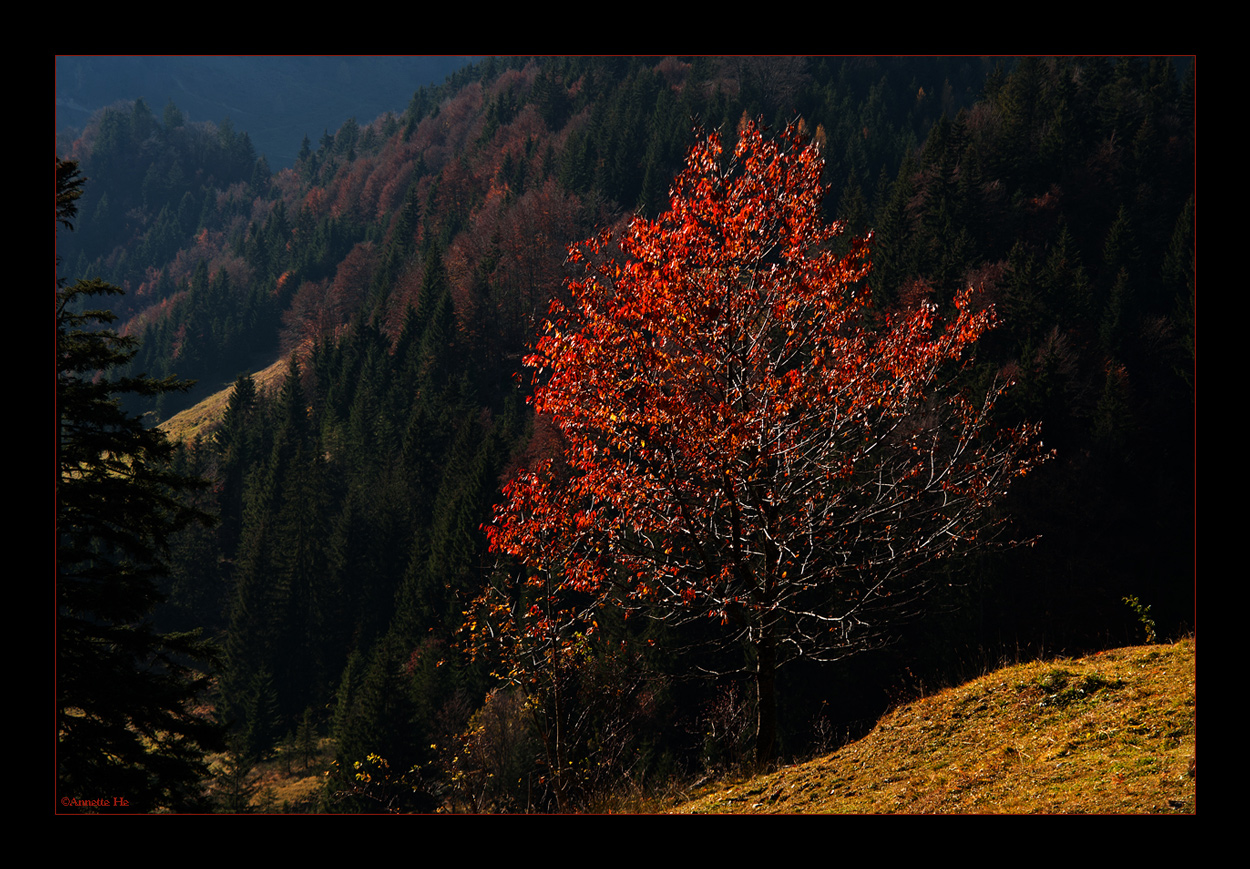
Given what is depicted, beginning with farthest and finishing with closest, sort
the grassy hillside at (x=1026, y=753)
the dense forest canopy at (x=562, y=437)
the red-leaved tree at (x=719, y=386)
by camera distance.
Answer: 1. the dense forest canopy at (x=562, y=437)
2. the red-leaved tree at (x=719, y=386)
3. the grassy hillside at (x=1026, y=753)

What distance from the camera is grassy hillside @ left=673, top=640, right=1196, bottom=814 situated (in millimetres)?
5895

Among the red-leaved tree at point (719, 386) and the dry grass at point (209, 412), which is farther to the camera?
the dry grass at point (209, 412)

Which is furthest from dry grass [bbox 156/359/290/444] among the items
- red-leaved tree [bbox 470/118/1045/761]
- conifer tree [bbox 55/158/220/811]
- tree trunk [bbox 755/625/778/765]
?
tree trunk [bbox 755/625/778/765]

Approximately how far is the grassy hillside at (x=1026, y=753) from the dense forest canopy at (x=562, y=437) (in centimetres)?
126

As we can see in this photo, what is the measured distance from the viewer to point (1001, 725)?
26.4 feet

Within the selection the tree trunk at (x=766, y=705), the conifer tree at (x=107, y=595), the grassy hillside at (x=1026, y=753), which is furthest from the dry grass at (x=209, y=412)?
the grassy hillside at (x=1026, y=753)

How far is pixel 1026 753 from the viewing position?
706 cm

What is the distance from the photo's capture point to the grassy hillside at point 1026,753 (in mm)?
5895

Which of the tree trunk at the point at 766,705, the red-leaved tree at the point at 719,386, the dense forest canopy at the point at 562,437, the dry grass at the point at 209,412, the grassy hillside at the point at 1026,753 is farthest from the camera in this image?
the dry grass at the point at 209,412

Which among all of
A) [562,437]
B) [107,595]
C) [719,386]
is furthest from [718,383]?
[562,437]

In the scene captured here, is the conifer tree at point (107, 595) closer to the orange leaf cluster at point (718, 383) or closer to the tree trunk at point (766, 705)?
the orange leaf cluster at point (718, 383)

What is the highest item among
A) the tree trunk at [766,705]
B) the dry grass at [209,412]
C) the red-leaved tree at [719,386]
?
the dry grass at [209,412]

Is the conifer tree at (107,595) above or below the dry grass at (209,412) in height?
below
